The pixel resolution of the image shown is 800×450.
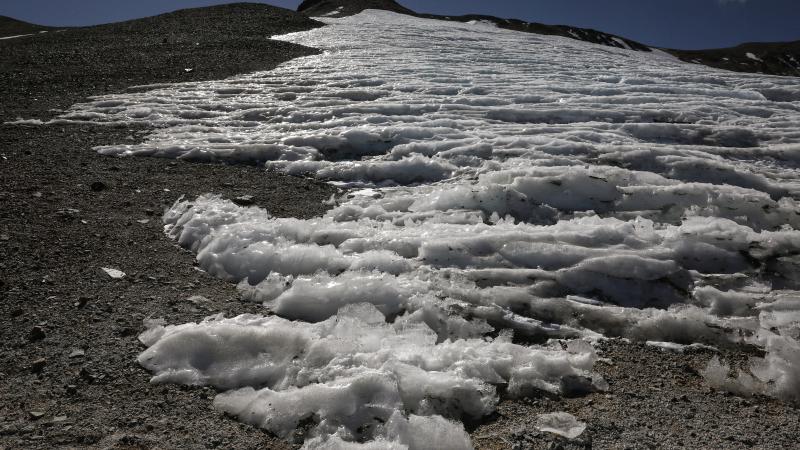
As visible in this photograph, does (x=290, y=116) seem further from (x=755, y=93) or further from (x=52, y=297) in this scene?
(x=755, y=93)

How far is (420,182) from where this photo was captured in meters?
6.03

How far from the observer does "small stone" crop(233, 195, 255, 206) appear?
526 cm

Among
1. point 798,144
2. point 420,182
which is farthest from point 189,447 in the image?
point 798,144

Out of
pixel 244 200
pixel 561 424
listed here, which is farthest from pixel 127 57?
pixel 561 424

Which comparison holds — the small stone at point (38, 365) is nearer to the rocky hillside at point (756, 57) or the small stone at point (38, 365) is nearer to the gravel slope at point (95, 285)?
the gravel slope at point (95, 285)

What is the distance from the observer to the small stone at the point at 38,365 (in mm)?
2712

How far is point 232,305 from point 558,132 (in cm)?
594

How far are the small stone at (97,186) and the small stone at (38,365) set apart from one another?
126 inches

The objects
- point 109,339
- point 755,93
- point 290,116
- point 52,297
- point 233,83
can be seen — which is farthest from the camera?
point 233,83

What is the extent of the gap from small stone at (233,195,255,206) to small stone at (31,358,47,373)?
2.68 metres

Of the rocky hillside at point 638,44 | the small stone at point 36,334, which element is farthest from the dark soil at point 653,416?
the rocky hillside at point 638,44

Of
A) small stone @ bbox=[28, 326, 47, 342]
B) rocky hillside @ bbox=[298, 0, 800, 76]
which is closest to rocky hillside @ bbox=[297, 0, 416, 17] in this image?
rocky hillside @ bbox=[298, 0, 800, 76]

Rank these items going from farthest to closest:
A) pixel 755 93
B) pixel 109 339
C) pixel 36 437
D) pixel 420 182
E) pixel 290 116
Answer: pixel 755 93 → pixel 290 116 → pixel 420 182 → pixel 109 339 → pixel 36 437

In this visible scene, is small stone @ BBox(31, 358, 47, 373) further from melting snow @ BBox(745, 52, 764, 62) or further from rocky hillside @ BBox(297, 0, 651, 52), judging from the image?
melting snow @ BBox(745, 52, 764, 62)
